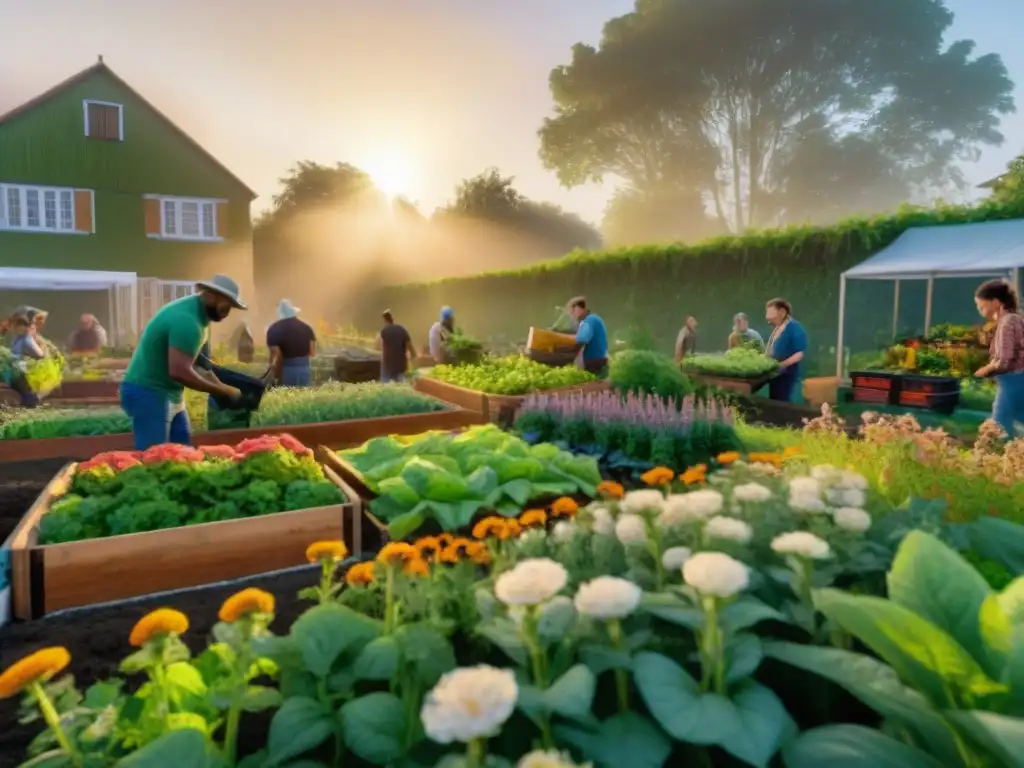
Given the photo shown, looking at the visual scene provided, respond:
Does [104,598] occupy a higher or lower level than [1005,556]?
lower

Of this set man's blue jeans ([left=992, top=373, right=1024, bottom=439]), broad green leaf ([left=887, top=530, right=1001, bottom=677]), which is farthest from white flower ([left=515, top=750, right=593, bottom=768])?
man's blue jeans ([left=992, top=373, right=1024, bottom=439])

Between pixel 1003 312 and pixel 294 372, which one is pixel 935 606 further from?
pixel 294 372

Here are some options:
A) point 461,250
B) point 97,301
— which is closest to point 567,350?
point 97,301

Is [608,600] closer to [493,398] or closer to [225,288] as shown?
[225,288]

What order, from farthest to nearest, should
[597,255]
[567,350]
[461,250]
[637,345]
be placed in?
[461,250], [597,255], [637,345], [567,350]

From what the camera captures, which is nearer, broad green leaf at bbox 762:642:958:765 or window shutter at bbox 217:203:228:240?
broad green leaf at bbox 762:642:958:765

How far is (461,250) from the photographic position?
47.8 metres

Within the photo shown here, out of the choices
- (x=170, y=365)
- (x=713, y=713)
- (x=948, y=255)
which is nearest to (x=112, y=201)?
(x=170, y=365)

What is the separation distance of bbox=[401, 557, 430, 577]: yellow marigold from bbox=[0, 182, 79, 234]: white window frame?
21464mm

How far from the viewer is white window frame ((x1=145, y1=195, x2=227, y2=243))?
20016 mm

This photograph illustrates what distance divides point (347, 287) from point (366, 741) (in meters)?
41.4

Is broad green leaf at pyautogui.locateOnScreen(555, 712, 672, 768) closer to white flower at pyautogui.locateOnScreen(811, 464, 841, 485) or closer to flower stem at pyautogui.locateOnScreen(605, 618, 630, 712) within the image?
flower stem at pyautogui.locateOnScreen(605, 618, 630, 712)

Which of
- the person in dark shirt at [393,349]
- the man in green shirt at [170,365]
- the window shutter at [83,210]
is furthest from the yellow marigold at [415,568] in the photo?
the window shutter at [83,210]

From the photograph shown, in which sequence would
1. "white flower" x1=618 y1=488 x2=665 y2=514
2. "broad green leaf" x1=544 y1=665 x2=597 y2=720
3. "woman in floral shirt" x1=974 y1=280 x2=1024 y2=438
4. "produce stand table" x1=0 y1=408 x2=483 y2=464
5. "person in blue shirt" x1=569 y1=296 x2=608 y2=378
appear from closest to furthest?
1. "broad green leaf" x1=544 y1=665 x2=597 y2=720
2. "white flower" x1=618 y1=488 x2=665 y2=514
3. "woman in floral shirt" x1=974 y1=280 x2=1024 y2=438
4. "produce stand table" x1=0 y1=408 x2=483 y2=464
5. "person in blue shirt" x1=569 y1=296 x2=608 y2=378
